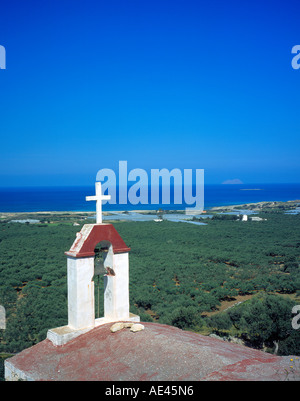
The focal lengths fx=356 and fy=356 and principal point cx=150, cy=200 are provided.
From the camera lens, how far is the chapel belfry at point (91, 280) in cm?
606

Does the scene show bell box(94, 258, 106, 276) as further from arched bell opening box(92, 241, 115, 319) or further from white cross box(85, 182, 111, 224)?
white cross box(85, 182, 111, 224)

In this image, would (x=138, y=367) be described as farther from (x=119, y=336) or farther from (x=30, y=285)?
(x=30, y=285)

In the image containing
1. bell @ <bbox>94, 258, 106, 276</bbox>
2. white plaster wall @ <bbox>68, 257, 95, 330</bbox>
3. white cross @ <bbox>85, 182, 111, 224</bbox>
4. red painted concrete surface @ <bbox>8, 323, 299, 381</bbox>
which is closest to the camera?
red painted concrete surface @ <bbox>8, 323, 299, 381</bbox>

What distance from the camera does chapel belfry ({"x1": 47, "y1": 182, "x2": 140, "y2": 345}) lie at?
606cm

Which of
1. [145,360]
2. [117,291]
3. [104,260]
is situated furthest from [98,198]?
[145,360]

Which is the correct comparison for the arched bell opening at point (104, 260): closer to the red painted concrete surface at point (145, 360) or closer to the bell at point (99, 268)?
the bell at point (99, 268)

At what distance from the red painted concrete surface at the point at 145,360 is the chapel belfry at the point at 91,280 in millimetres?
214

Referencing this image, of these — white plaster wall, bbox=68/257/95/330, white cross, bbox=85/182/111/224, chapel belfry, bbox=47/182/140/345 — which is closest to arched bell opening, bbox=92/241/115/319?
chapel belfry, bbox=47/182/140/345

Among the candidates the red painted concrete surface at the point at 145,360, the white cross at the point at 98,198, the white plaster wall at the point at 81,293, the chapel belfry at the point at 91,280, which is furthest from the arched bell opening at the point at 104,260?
the red painted concrete surface at the point at 145,360

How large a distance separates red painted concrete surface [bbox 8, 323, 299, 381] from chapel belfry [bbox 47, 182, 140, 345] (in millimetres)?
214

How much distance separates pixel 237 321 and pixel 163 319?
9.92 feet

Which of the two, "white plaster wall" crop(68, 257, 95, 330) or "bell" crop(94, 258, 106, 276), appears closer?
"white plaster wall" crop(68, 257, 95, 330)

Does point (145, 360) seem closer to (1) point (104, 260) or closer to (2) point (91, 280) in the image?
(2) point (91, 280)
